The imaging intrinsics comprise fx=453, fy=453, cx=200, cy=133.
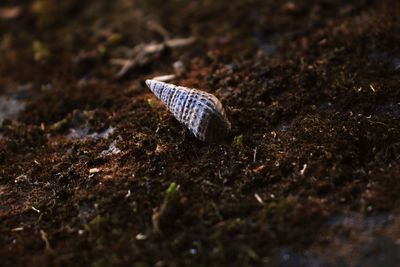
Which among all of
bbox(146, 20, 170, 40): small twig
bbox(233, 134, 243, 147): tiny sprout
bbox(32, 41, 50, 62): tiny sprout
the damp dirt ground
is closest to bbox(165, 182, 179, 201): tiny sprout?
the damp dirt ground

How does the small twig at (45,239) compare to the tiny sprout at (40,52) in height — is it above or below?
below

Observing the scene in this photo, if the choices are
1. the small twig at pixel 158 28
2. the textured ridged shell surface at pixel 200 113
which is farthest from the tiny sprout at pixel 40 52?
the textured ridged shell surface at pixel 200 113

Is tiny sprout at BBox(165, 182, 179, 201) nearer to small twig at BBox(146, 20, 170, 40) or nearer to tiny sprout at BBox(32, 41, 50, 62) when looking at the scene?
small twig at BBox(146, 20, 170, 40)

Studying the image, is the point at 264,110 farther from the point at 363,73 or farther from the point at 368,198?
the point at 368,198

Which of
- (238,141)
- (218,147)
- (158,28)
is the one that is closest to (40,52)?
(158,28)

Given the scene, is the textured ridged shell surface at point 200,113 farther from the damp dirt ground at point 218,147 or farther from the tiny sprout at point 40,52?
the tiny sprout at point 40,52

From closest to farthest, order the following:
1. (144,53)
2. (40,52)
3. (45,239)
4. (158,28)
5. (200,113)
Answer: (45,239)
(200,113)
(144,53)
(40,52)
(158,28)

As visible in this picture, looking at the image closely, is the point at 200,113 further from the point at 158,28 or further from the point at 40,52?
the point at 40,52
